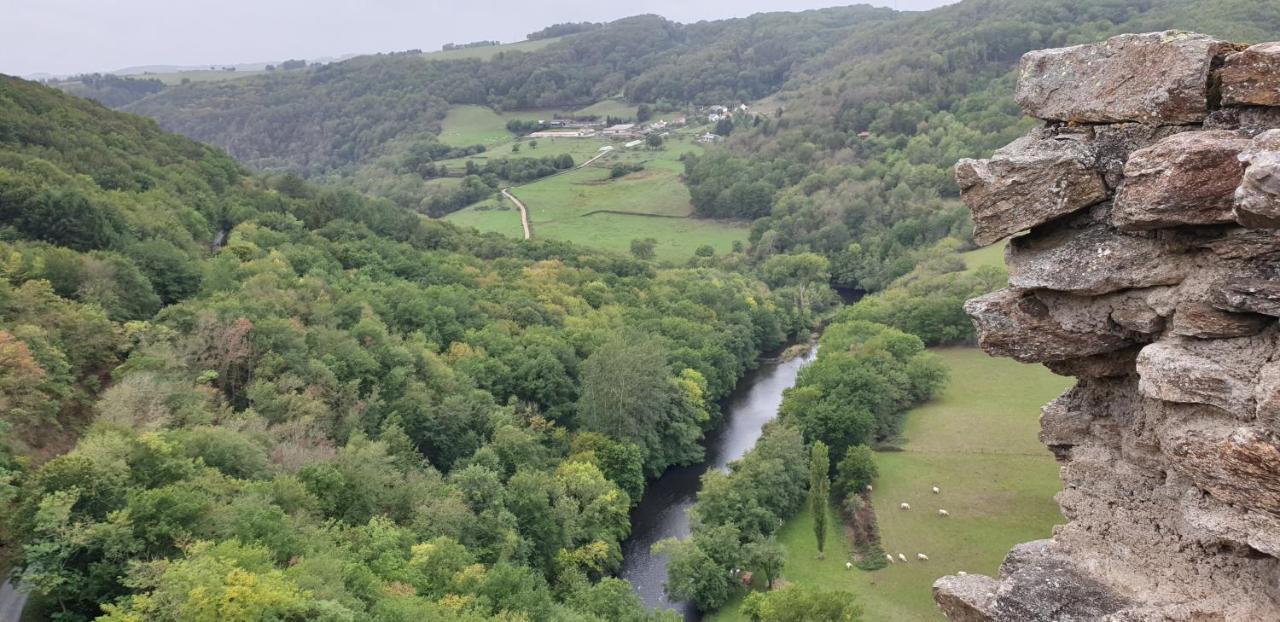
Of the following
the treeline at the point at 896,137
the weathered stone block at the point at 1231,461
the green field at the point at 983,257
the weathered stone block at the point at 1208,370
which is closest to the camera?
the weathered stone block at the point at 1231,461

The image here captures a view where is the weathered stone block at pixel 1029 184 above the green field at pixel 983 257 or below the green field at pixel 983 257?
above

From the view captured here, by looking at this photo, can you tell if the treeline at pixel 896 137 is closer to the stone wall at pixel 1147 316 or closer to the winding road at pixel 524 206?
the winding road at pixel 524 206

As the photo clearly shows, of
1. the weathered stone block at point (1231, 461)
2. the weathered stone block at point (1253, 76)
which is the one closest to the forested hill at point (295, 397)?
the weathered stone block at point (1231, 461)

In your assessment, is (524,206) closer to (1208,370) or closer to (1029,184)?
(1029,184)

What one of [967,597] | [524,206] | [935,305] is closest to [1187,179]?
[967,597]

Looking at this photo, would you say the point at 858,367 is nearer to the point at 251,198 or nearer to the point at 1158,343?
the point at 1158,343

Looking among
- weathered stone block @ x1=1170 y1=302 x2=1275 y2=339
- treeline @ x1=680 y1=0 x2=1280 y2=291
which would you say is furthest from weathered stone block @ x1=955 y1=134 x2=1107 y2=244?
treeline @ x1=680 y1=0 x2=1280 y2=291
